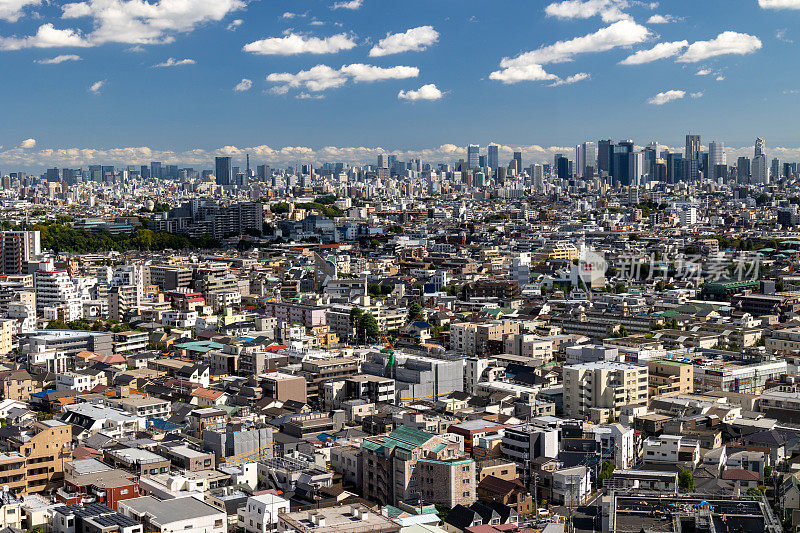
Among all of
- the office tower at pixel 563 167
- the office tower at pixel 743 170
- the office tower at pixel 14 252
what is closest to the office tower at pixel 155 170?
the office tower at pixel 563 167

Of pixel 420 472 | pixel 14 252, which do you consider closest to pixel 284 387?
pixel 420 472

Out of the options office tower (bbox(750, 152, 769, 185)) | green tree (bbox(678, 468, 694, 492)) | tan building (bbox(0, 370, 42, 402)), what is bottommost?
green tree (bbox(678, 468, 694, 492))

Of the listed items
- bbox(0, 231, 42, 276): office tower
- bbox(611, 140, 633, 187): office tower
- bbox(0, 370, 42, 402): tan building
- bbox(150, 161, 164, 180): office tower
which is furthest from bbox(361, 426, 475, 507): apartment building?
bbox(150, 161, 164, 180): office tower

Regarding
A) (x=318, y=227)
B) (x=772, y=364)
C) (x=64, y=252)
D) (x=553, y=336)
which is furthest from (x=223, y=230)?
(x=772, y=364)

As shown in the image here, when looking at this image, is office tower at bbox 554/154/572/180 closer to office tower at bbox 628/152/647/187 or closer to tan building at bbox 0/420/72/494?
office tower at bbox 628/152/647/187

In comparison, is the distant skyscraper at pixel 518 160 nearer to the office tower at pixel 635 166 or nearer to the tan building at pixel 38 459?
the office tower at pixel 635 166
